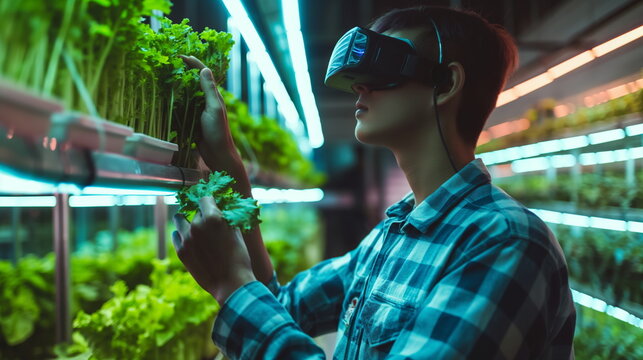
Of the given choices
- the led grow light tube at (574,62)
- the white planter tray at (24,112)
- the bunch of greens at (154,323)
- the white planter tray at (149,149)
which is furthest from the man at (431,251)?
the led grow light tube at (574,62)

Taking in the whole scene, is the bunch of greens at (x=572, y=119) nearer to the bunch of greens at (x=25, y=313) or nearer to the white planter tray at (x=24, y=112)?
the white planter tray at (x=24, y=112)

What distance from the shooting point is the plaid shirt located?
81 centimetres

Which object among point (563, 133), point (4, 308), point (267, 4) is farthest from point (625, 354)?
point (4, 308)

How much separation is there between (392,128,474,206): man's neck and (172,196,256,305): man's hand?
0.49 meters

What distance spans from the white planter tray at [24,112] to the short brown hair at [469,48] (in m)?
0.83

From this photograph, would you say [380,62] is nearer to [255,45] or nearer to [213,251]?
[213,251]

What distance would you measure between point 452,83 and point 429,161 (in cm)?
20

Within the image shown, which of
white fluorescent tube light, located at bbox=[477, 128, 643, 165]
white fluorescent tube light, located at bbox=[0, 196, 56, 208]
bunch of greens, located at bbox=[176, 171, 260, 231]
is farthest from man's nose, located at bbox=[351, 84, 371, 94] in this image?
white fluorescent tube light, located at bbox=[477, 128, 643, 165]

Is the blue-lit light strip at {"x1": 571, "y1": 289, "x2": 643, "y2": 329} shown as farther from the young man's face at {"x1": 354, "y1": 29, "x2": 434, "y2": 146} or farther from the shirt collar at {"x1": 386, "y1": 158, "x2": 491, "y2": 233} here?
the young man's face at {"x1": 354, "y1": 29, "x2": 434, "y2": 146}

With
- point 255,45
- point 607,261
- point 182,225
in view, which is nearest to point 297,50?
point 255,45

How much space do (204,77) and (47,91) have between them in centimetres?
46

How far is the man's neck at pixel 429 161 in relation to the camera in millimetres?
1113

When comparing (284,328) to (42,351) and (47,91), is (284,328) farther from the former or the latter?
(42,351)

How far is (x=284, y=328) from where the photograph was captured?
2.87 feet
